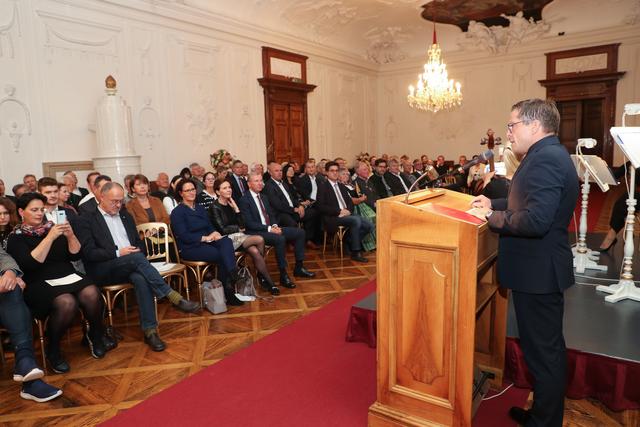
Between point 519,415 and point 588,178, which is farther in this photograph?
point 588,178

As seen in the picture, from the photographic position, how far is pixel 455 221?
1886mm

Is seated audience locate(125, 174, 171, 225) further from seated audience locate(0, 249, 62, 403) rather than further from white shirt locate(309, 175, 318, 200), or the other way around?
white shirt locate(309, 175, 318, 200)

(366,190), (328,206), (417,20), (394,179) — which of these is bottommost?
(328,206)

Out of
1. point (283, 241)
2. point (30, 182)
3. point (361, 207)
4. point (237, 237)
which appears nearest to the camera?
point (237, 237)

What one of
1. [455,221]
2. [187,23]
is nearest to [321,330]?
[455,221]

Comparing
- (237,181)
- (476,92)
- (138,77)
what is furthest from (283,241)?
(476,92)

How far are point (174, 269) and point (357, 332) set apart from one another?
178 centimetres

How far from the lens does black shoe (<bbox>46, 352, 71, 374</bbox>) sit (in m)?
3.10

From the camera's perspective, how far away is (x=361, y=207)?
6.95 m

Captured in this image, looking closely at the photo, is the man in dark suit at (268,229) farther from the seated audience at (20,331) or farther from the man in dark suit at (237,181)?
the seated audience at (20,331)

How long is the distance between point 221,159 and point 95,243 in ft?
16.5

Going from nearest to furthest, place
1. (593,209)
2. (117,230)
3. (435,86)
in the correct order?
(117,230) < (435,86) < (593,209)

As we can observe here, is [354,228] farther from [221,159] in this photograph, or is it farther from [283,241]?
[221,159]

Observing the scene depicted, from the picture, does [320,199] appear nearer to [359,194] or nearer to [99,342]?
[359,194]
